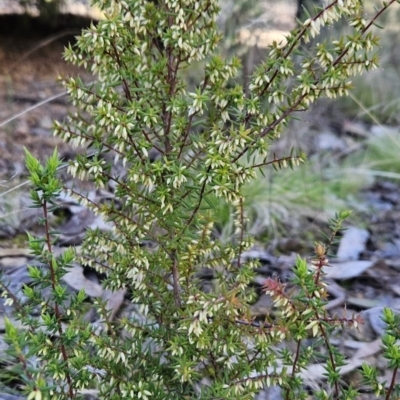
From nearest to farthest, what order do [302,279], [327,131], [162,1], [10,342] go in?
[10,342], [302,279], [162,1], [327,131]

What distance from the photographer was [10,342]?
42.4 inches

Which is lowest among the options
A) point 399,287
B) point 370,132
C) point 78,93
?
point 370,132

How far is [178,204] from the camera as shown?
57.6 inches

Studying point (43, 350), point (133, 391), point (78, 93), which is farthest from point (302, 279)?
point (78, 93)

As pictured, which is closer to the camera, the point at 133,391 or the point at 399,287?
the point at 133,391

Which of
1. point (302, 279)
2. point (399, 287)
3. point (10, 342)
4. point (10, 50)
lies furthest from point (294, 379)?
point (10, 50)

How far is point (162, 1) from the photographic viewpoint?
61.7 inches

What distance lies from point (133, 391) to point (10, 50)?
4441mm

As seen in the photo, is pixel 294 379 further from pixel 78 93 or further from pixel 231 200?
pixel 78 93

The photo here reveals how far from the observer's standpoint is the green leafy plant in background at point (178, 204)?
1.37 m

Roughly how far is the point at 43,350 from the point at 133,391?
246mm

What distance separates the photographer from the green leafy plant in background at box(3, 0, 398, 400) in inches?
54.0

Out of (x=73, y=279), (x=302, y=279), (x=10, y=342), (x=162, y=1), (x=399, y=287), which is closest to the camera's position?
(x=10, y=342)

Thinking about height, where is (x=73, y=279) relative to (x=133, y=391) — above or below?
below
